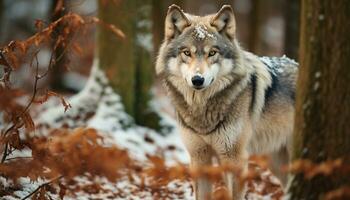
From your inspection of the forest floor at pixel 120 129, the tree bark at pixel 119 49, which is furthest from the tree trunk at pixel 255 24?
the tree bark at pixel 119 49

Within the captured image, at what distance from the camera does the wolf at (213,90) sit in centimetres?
546

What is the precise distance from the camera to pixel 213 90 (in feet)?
18.4

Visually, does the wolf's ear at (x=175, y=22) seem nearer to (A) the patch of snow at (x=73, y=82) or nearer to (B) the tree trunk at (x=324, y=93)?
(B) the tree trunk at (x=324, y=93)

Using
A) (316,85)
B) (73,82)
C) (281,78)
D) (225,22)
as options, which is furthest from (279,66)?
(73,82)

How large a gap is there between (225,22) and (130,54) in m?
3.26

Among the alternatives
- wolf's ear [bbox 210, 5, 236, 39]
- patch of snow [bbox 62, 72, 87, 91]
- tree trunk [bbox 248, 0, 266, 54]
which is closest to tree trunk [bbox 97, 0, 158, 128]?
wolf's ear [bbox 210, 5, 236, 39]

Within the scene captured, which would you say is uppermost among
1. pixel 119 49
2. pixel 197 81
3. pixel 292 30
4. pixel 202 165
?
pixel 292 30

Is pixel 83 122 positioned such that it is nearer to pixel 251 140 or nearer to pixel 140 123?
pixel 140 123

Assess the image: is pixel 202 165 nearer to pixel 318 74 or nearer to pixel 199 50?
pixel 199 50

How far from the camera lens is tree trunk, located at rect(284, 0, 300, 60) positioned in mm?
12688

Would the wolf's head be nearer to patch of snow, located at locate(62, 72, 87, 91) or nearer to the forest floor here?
the forest floor

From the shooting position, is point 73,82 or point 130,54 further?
point 73,82

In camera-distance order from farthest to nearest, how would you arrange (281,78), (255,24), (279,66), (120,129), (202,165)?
(255,24) < (120,129) < (279,66) < (281,78) < (202,165)

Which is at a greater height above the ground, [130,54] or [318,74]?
[130,54]
